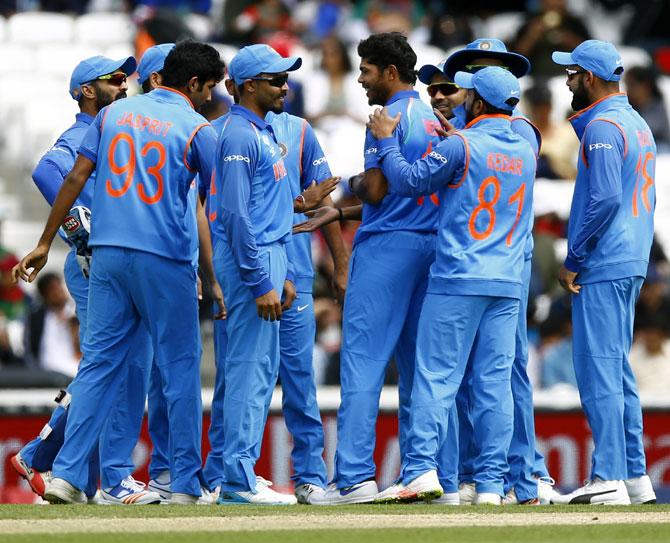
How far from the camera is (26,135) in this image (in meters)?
16.2

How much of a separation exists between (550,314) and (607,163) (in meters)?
4.64

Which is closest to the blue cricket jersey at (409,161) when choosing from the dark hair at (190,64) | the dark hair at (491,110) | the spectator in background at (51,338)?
the dark hair at (491,110)

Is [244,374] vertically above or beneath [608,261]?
beneath

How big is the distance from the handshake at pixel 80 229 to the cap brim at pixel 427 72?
187cm

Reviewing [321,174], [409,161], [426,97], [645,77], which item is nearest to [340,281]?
[321,174]

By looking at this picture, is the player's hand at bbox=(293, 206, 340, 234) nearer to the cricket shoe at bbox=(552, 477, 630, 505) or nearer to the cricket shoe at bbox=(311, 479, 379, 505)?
the cricket shoe at bbox=(311, 479, 379, 505)

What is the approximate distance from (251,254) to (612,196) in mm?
1799

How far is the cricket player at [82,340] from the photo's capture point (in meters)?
8.84

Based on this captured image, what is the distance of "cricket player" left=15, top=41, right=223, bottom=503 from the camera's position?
8.46m

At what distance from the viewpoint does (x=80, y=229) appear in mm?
8852

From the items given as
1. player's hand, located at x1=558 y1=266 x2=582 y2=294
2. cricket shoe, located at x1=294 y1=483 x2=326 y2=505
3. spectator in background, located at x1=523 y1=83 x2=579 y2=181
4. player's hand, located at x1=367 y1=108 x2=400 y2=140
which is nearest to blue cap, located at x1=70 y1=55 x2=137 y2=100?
player's hand, located at x1=367 y1=108 x2=400 y2=140

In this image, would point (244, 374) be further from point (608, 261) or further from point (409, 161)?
point (608, 261)

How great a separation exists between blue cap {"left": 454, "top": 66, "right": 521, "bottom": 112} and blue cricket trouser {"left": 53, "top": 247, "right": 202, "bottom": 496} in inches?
65.2

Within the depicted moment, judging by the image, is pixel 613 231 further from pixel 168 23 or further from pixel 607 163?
pixel 168 23
